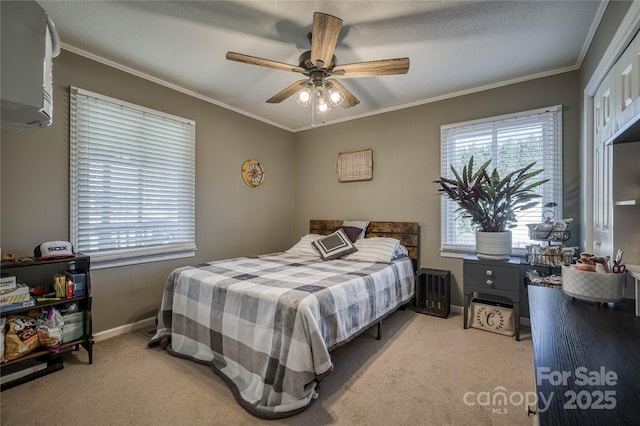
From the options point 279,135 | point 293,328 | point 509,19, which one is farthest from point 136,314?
point 509,19

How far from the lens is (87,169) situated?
258 centimetres

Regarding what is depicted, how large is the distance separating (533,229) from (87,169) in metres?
4.10

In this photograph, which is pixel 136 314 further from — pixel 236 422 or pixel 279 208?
pixel 279 208

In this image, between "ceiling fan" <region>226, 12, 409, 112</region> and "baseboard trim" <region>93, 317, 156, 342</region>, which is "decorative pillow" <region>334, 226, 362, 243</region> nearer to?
"ceiling fan" <region>226, 12, 409, 112</region>

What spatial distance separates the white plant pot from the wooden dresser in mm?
1503

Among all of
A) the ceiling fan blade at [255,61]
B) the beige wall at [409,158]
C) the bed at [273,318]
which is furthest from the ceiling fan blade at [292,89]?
the beige wall at [409,158]

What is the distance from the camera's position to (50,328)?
208cm

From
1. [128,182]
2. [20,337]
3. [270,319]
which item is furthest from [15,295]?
[270,319]

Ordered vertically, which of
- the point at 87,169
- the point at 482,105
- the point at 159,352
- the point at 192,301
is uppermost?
the point at 482,105

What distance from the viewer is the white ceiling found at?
A: 199cm

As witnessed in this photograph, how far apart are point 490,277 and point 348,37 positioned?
2.55 meters

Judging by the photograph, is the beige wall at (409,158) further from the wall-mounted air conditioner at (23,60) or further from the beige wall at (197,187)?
the wall-mounted air conditioner at (23,60)

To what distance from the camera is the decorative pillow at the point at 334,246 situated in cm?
340

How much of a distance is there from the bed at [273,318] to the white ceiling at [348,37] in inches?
77.2
